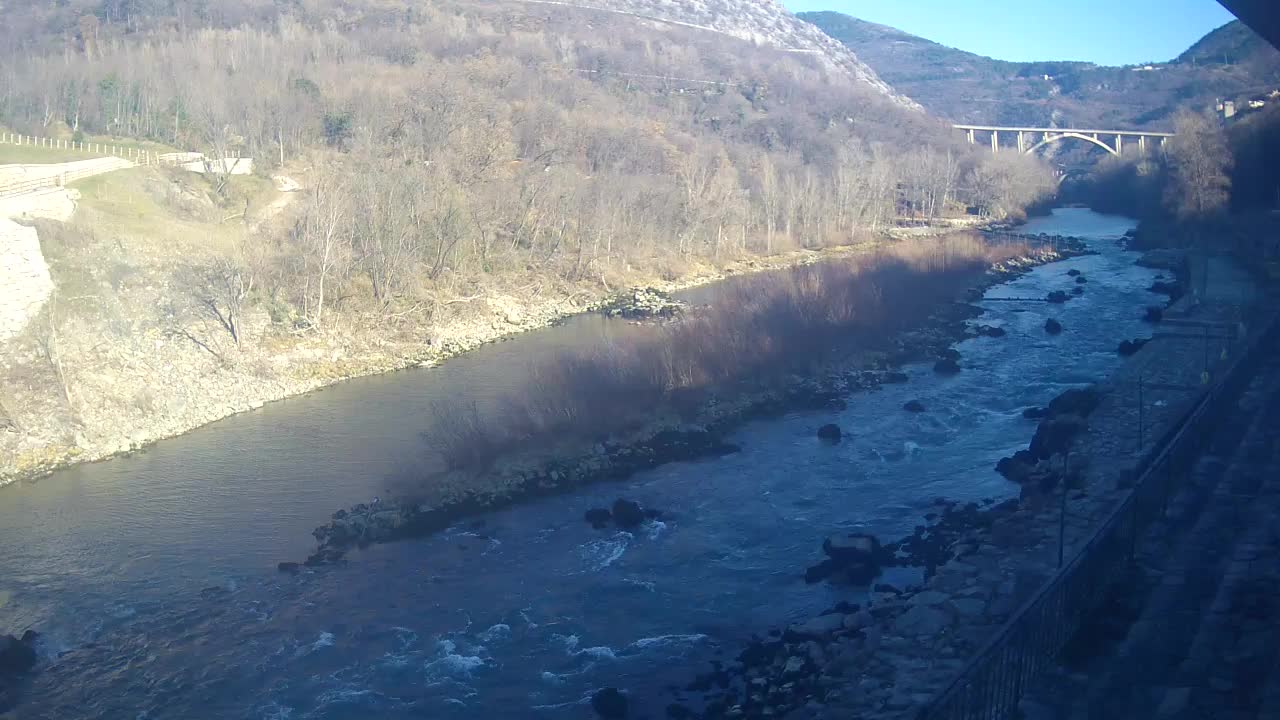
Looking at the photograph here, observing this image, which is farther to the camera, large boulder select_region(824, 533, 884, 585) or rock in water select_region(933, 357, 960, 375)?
rock in water select_region(933, 357, 960, 375)

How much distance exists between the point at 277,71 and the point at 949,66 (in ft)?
267

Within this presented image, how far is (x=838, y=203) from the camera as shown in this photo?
109 feet

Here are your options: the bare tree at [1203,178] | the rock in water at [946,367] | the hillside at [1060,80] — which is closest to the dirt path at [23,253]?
the rock in water at [946,367]

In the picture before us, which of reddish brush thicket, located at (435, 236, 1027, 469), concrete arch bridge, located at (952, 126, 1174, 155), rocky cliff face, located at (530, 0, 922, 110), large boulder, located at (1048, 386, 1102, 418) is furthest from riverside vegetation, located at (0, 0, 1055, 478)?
rocky cliff face, located at (530, 0, 922, 110)

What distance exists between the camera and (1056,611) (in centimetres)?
529

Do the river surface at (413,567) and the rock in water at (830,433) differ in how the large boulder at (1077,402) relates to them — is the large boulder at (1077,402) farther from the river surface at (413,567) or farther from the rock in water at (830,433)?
the rock in water at (830,433)

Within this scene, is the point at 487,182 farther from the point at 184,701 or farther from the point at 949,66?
the point at 949,66

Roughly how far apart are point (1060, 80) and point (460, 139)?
7801cm

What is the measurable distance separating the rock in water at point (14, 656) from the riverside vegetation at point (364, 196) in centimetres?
550

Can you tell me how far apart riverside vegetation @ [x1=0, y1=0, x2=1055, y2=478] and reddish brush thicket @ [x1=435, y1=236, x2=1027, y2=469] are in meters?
4.38

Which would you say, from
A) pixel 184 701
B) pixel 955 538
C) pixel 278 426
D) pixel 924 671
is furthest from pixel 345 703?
pixel 278 426

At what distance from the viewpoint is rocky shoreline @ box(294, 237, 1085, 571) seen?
1025cm

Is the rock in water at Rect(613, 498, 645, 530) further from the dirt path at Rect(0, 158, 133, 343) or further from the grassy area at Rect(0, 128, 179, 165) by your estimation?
the grassy area at Rect(0, 128, 179, 165)

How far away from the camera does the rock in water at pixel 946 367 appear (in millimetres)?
16031
